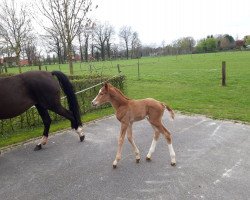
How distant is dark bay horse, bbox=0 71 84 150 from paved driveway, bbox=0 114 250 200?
0.63m

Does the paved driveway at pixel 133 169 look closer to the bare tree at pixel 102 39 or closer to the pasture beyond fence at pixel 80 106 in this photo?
the pasture beyond fence at pixel 80 106

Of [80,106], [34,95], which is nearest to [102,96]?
[34,95]

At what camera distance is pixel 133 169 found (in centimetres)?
461

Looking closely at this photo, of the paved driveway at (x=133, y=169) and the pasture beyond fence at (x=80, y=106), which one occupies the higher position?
the pasture beyond fence at (x=80, y=106)

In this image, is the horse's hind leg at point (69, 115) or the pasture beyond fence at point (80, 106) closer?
the horse's hind leg at point (69, 115)

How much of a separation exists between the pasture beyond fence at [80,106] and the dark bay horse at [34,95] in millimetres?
1484

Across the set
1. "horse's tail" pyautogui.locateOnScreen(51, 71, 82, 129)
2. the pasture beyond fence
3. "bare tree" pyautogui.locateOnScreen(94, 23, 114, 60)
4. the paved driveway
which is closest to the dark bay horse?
"horse's tail" pyautogui.locateOnScreen(51, 71, 82, 129)

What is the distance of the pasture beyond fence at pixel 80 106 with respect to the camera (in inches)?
285

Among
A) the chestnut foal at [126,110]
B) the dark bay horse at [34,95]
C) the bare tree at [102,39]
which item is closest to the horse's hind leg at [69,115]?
the dark bay horse at [34,95]

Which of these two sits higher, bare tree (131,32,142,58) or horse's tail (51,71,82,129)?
bare tree (131,32,142,58)

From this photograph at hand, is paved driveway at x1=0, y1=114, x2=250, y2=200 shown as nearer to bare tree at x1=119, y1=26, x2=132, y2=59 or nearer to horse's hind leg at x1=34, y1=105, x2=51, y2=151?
horse's hind leg at x1=34, y1=105, x2=51, y2=151

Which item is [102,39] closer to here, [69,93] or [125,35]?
[125,35]

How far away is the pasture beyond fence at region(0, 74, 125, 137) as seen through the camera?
7.23 meters

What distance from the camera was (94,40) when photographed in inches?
3123
